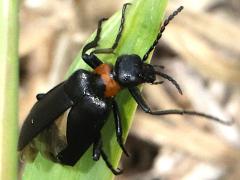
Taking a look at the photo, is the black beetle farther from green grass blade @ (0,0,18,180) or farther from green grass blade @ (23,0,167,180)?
green grass blade @ (0,0,18,180)

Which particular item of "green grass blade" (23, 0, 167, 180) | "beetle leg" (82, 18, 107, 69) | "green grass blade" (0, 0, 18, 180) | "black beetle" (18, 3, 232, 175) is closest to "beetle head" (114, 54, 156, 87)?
"black beetle" (18, 3, 232, 175)

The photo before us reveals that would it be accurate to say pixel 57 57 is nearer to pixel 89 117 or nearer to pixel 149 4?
pixel 89 117

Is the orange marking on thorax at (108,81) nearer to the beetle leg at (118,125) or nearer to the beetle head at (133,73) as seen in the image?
the beetle head at (133,73)

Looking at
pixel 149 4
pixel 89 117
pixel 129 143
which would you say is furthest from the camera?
pixel 129 143

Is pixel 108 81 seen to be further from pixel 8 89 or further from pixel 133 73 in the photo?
pixel 8 89

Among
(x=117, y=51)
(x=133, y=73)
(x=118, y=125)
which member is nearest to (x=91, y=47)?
(x=117, y=51)

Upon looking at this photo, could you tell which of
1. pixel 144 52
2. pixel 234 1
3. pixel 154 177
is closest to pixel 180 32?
pixel 234 1

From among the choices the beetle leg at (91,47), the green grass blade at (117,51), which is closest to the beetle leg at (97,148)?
the green grass blade at (117,51)
